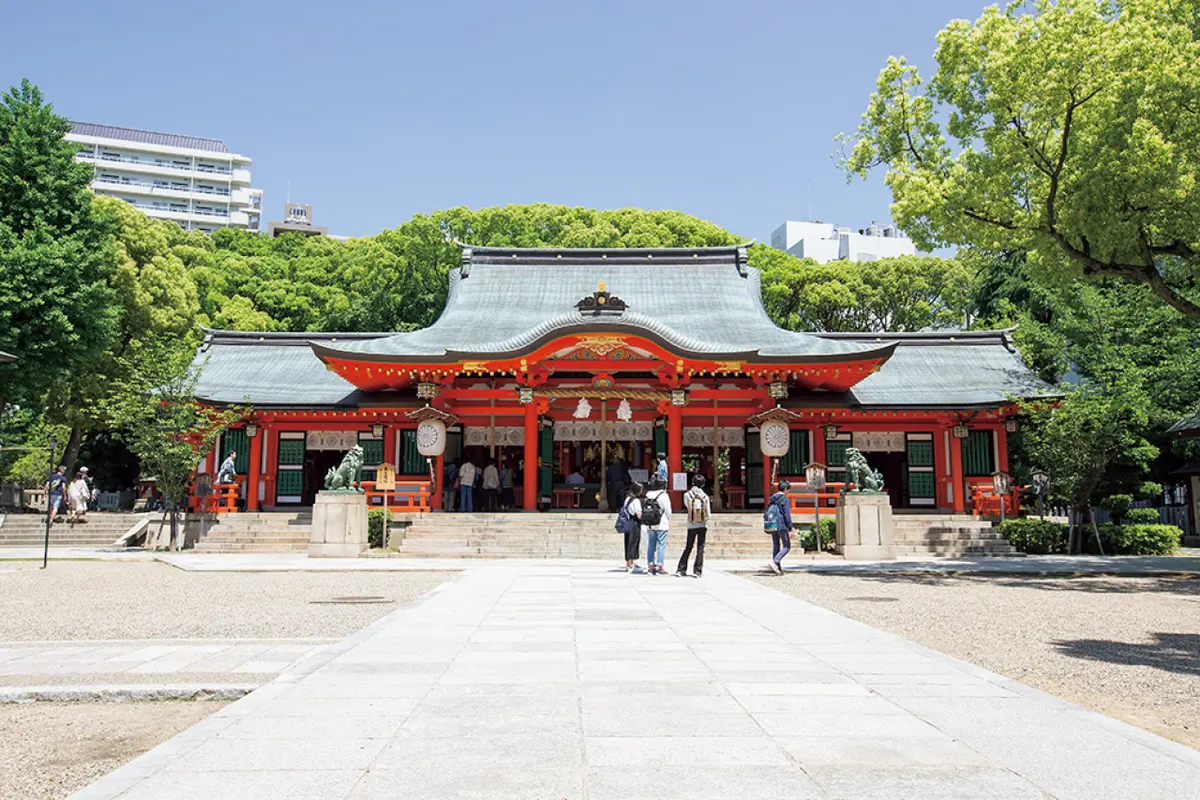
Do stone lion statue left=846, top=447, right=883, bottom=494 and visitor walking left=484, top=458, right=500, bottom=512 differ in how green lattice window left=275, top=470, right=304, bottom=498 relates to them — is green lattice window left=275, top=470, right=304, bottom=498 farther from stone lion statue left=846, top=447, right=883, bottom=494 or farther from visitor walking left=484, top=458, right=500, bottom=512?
stone lion statue left=846, top=447, right=883, bottom=494

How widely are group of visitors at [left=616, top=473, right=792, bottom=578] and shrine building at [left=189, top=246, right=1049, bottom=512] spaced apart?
746 cm

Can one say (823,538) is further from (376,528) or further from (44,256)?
(44,256)

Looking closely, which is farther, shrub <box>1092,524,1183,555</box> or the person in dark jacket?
shrub <box>1092,524,1183,555</box>

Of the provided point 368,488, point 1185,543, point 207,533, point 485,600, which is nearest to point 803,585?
point 485,600

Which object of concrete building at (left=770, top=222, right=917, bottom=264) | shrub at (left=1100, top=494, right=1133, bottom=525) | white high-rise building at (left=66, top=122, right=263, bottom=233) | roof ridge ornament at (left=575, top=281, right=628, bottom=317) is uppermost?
white high-rise building at (left=66, top=122, right=263, bottom=233)

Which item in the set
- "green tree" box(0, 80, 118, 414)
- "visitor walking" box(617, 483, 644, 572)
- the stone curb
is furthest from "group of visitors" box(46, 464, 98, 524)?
the stone curb

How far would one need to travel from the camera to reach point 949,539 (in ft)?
65.0

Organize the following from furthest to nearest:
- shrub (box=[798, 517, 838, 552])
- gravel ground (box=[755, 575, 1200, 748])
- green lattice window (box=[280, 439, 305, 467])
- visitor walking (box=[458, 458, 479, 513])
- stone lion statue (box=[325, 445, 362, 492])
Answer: green lattice window (box=[280, 439, 305, 467]) → visitor walking (box=[458, 458, 479, 513]) → shrub (box=[798, 517, 838, 552]) → stone lion statue (box=[325, 445, 362, 492]) → gravel ground (box=[755, 575, 1200, 748])

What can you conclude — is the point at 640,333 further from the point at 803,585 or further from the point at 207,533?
the point at 207,533

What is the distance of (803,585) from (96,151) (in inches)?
3542

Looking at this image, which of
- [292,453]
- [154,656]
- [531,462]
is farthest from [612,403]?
[154,656]

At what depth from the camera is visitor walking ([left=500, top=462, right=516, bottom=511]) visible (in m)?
24.0

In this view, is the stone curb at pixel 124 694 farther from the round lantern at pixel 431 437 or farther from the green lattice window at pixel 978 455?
the green lattice window at pixel 978 455

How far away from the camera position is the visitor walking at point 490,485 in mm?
23391
